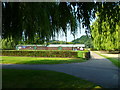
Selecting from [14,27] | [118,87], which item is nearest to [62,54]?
[118,87]

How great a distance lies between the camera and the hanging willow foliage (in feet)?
9.66

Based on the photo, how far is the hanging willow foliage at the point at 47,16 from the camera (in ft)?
9.66

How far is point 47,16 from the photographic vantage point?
2990 mm

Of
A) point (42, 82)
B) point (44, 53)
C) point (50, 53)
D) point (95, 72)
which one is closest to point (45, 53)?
point (44, 53)

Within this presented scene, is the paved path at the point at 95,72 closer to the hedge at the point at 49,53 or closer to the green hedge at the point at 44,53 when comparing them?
the hedge at the point at 49,53

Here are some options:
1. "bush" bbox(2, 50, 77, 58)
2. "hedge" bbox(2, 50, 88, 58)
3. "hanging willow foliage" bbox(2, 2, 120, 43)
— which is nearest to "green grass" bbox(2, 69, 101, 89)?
"hanging willow foliage" bbox(2, 2, 120, 43)

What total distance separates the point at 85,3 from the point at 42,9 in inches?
82.0

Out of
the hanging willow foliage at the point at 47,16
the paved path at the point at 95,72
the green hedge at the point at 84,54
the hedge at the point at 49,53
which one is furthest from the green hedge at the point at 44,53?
the hanging willow foliage at the point at 47,16

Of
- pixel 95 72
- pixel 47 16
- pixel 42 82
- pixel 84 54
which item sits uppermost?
pixel 47 16

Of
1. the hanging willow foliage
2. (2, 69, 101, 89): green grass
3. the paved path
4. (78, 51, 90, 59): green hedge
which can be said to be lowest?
the paved path

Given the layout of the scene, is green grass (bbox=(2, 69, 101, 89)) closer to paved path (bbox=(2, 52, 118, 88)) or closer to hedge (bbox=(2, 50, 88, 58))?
paved path (bbox=(2, 52, 118, 88))

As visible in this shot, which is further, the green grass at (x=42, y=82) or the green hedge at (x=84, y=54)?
the green hedge at (x=84, y=54)

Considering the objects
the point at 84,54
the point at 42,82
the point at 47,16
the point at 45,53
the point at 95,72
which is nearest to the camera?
Answer: the point at 47,16

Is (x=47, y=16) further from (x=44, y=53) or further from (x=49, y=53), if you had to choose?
(x=44, y=53)
